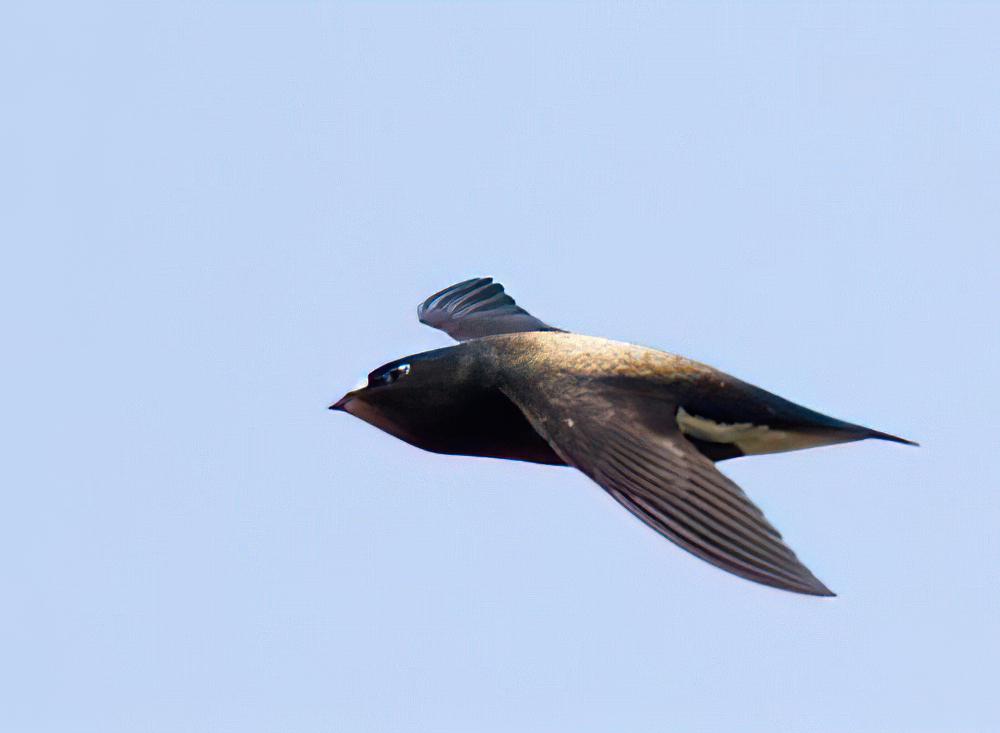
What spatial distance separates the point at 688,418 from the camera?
7.32 metres

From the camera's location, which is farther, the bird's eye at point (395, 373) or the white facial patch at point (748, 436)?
the bird's eye at point (395, 373)

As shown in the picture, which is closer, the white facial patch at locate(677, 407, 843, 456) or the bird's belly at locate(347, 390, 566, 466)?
the white facial patch at locate(677, 407, 843, 456)

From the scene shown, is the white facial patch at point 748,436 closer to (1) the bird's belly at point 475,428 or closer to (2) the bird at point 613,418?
(2) the bird at point 613,418

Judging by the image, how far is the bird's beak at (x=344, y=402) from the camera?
8.11 metres

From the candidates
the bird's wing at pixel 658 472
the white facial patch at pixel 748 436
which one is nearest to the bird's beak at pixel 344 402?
the bird's wing at pixel 658 472

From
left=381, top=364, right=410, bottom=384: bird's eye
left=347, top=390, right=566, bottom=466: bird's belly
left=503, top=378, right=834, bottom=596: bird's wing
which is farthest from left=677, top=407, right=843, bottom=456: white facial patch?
left=381, top=364, right=410, bottom=384: bird's eye

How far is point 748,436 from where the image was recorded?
7.51 m

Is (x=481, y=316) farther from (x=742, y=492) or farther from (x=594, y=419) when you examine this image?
(x=742, y=492)

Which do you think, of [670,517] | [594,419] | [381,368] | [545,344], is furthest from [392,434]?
[670,517]

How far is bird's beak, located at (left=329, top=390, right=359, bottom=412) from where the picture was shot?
8.11m

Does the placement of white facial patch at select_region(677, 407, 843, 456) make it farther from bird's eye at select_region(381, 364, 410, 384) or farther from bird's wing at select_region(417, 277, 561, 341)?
bird's wing at select_region(417, 277, 561, 341)

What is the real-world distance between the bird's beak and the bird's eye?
19 centimetres

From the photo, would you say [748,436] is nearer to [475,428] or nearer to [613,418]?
[613,418]

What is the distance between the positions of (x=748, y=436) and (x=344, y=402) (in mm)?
1884
